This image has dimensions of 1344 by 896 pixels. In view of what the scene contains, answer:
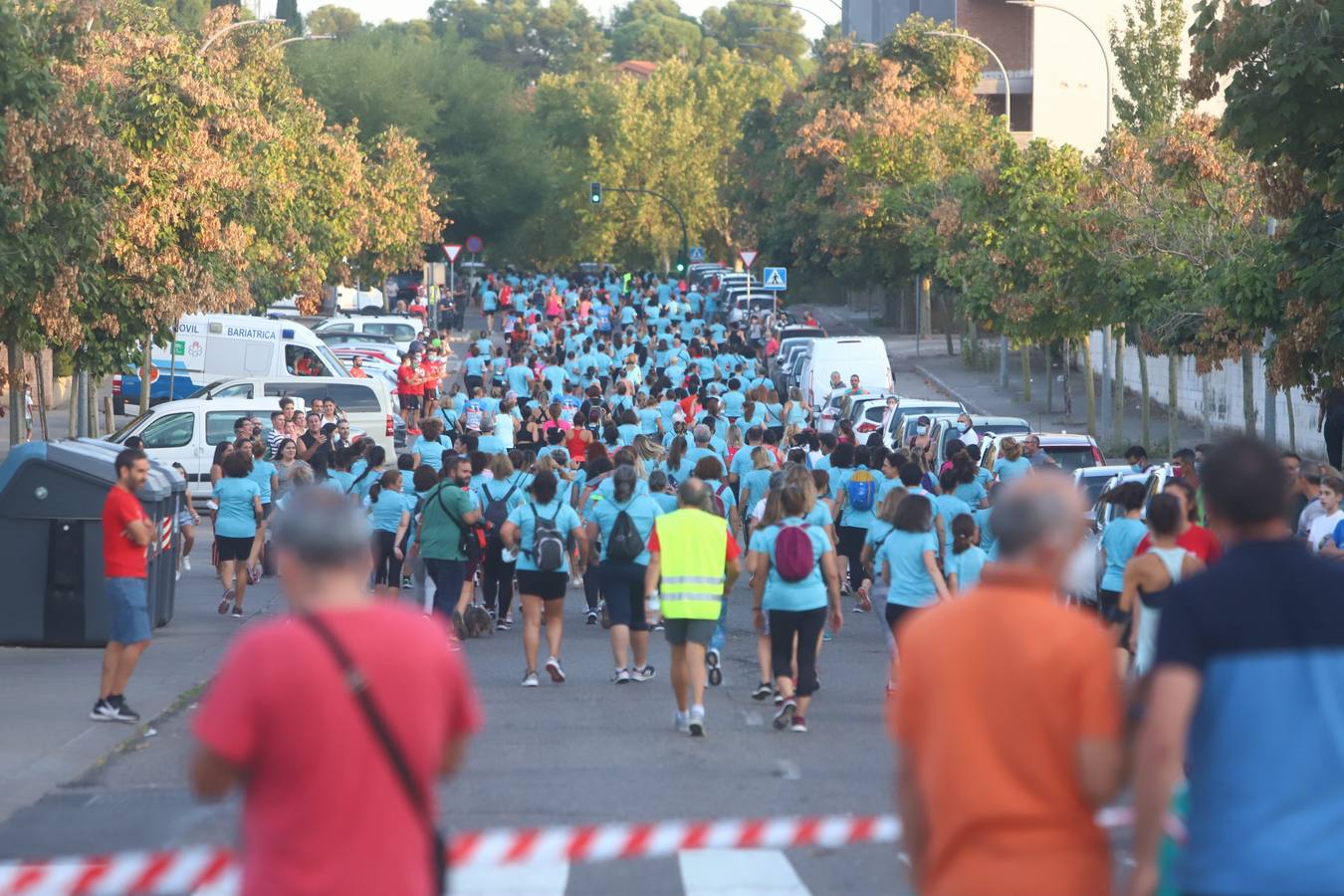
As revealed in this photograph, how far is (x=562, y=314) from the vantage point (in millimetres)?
57031

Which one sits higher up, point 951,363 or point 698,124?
point 698,124

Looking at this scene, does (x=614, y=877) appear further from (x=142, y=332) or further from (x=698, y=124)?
(x=698, y=124)

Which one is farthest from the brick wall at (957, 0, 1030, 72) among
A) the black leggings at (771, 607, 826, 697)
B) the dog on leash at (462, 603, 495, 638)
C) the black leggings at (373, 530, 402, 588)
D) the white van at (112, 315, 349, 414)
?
the black leggings at (771, 607, 826, 697)

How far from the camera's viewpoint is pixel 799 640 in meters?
11.9

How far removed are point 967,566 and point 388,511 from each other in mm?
5435

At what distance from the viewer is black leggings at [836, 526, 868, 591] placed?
Answer: 60.7 feet

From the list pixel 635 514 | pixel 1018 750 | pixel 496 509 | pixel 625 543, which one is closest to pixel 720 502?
pixel 496 509

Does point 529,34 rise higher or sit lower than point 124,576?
higher

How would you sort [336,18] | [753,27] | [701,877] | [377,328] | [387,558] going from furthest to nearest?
[753,27], [336,18], [377,328], [387,558], [701,877]

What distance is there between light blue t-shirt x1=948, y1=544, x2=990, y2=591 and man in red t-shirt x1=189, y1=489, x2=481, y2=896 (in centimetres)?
874

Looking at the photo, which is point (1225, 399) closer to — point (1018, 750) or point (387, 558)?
point (387, 558)

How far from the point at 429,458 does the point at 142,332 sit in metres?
8.04

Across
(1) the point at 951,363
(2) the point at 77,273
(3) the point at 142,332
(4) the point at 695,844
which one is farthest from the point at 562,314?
(4) the point at 695,844

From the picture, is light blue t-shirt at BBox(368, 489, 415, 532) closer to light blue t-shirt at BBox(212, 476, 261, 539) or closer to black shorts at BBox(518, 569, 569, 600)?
light blue t-shirt at BBox(212, 476, 261, 539)
